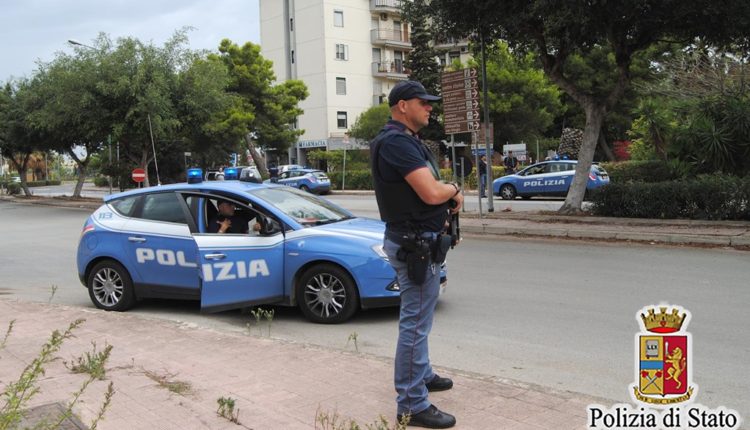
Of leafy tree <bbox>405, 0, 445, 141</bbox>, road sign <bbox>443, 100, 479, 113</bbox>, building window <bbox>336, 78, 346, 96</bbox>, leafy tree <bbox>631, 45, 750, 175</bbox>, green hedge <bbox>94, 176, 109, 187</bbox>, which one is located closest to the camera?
leafy tree <bbox>631, 45, 750, 175</bbox>

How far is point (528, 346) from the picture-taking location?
5664 millimetres

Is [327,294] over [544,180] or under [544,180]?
under

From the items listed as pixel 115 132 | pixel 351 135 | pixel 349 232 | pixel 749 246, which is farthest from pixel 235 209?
pixel 351 135

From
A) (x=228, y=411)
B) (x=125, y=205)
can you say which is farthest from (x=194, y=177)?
(x=228, y=411)

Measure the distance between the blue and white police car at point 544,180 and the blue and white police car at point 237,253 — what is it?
1665cm

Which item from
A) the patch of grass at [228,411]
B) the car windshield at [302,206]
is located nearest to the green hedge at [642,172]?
the car windshield at [302,206]

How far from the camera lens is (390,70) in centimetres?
5578

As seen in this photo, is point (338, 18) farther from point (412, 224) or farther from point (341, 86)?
point (412, 224)

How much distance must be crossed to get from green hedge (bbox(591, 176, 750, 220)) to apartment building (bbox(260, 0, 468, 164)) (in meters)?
35.7

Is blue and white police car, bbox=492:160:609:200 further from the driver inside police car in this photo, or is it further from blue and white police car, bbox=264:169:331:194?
the driver inside police car

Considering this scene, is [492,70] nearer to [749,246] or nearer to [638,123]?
[638,123]

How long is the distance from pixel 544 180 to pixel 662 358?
66.4 ft

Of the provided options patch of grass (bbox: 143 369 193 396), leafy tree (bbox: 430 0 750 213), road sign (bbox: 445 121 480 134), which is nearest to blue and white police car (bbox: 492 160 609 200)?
leafy tree (bbox: 430 0 750 213)

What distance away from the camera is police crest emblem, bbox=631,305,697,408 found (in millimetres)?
3578
